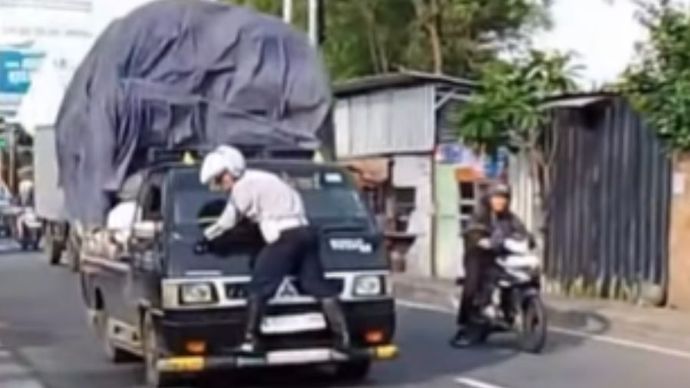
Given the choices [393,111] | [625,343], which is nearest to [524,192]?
[393,111]

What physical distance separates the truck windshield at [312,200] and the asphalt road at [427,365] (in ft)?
4.47

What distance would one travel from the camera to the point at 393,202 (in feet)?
99.1

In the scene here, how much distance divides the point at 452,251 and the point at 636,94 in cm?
828

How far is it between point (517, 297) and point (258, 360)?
4088mm

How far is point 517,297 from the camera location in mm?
15945

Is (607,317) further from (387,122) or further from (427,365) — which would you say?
(387,122)

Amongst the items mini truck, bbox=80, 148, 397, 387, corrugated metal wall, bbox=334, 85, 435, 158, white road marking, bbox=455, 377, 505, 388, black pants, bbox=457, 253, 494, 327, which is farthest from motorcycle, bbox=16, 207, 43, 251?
white road marking, bbox=455, 377, 505, 388

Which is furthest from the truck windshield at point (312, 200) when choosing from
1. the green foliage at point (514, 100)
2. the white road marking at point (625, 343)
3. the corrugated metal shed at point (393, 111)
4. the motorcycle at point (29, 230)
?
the motorcycle at point (29, 230)

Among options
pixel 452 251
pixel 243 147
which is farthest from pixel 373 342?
pixel 452 251

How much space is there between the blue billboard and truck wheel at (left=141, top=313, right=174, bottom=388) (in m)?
27.2

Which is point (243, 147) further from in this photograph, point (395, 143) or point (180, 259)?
point (395, 143)

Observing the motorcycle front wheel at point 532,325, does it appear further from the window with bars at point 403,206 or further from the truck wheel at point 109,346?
the window with bars at point 403,206

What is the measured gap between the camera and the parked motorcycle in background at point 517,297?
1571 cm

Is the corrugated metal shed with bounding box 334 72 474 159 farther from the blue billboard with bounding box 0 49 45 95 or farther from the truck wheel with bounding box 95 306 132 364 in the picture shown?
the truck wheel with bounding box 95 306 132 364
